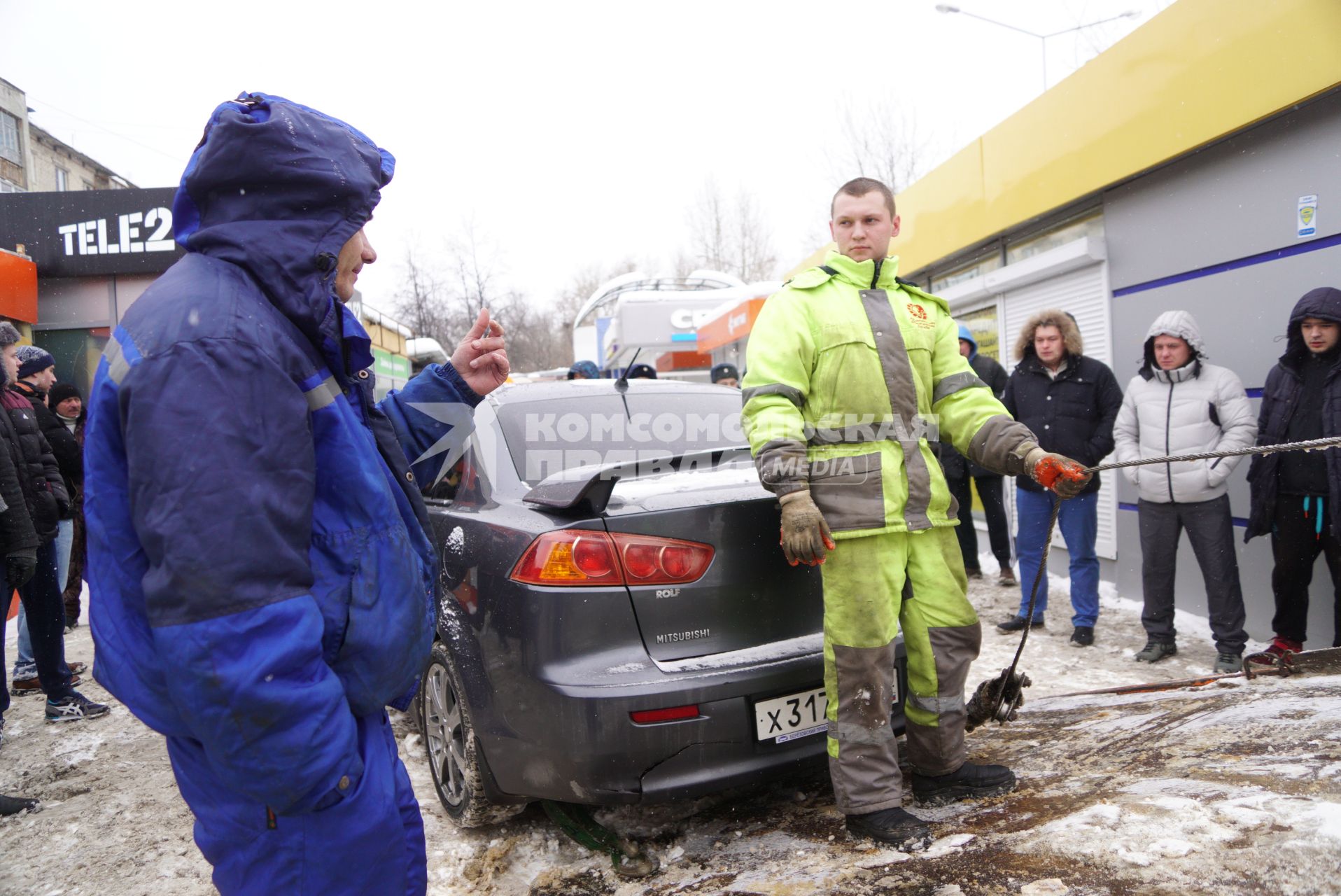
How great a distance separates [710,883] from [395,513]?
164 centimetres

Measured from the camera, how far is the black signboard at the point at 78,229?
41.6 ft

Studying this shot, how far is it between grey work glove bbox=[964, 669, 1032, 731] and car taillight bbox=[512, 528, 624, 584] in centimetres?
151

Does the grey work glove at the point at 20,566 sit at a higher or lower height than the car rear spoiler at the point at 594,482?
lower

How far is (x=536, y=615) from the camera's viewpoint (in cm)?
245

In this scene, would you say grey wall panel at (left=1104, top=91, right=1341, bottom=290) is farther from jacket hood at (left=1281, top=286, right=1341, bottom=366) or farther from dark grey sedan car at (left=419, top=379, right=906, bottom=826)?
dark grey sedan car at (left=419, top=379, right=906, bottom=826)

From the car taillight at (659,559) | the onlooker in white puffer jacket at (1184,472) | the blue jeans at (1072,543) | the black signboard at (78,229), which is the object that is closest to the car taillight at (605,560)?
the car taillight at (659,559)

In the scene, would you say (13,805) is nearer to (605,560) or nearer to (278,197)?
(605,560)

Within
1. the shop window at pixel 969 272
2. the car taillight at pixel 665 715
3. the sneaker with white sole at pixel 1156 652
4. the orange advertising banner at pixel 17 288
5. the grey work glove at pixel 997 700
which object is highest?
the orange advertising banner at pixel 17 288

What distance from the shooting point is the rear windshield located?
3.15 metres

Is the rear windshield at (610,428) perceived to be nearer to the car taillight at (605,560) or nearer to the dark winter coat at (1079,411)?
the car taillight at (605,560)

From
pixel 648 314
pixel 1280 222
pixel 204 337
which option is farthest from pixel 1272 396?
pixel 648 314

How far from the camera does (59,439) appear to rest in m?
5.46

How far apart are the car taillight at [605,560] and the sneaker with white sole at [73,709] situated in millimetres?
3702

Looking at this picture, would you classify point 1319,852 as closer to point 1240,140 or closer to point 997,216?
point 1240,140
